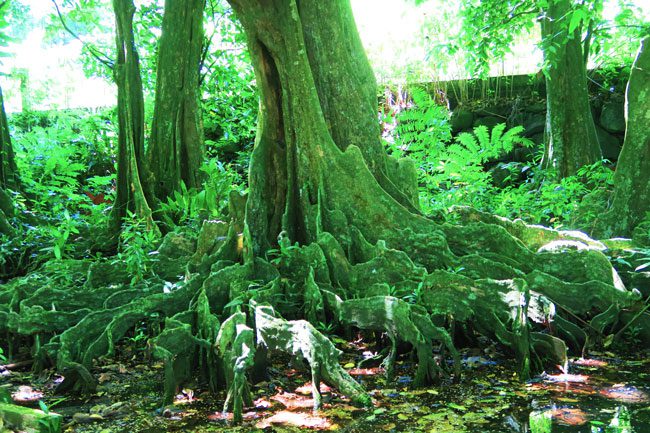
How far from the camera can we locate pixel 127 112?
26.8 ft

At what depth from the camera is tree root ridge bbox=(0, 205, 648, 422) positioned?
14.1 feet

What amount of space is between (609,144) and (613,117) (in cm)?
56

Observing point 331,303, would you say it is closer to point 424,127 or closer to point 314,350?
point 314,350

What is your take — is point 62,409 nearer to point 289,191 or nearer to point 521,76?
point 289,191

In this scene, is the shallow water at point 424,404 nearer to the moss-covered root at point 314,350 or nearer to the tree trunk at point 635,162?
the moss-covered root at point 314,350

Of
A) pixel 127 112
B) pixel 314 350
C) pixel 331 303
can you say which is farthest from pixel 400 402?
pixel 127 112

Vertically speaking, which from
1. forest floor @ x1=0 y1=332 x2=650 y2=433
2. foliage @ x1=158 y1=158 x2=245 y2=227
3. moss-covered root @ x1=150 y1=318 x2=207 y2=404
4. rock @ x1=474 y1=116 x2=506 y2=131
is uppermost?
rock @ x1=474 y1=116 x2=506 y2=131

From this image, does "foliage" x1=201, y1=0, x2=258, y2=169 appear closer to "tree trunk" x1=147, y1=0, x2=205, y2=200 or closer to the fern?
"tree trunk" x1=147, y1=0, x2=205, y2=200

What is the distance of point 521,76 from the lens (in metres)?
13.4

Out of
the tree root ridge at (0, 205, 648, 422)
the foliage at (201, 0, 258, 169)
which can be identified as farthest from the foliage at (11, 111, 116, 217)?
the tree root ridge at (0, 205, 648, 422)

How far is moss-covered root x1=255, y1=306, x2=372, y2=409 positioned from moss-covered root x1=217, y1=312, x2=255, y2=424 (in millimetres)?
243

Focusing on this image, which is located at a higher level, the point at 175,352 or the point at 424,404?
the point at 175,352

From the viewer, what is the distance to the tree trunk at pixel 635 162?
6.82 metres

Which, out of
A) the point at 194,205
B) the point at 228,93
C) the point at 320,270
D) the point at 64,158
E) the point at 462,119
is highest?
the point at 228,93
